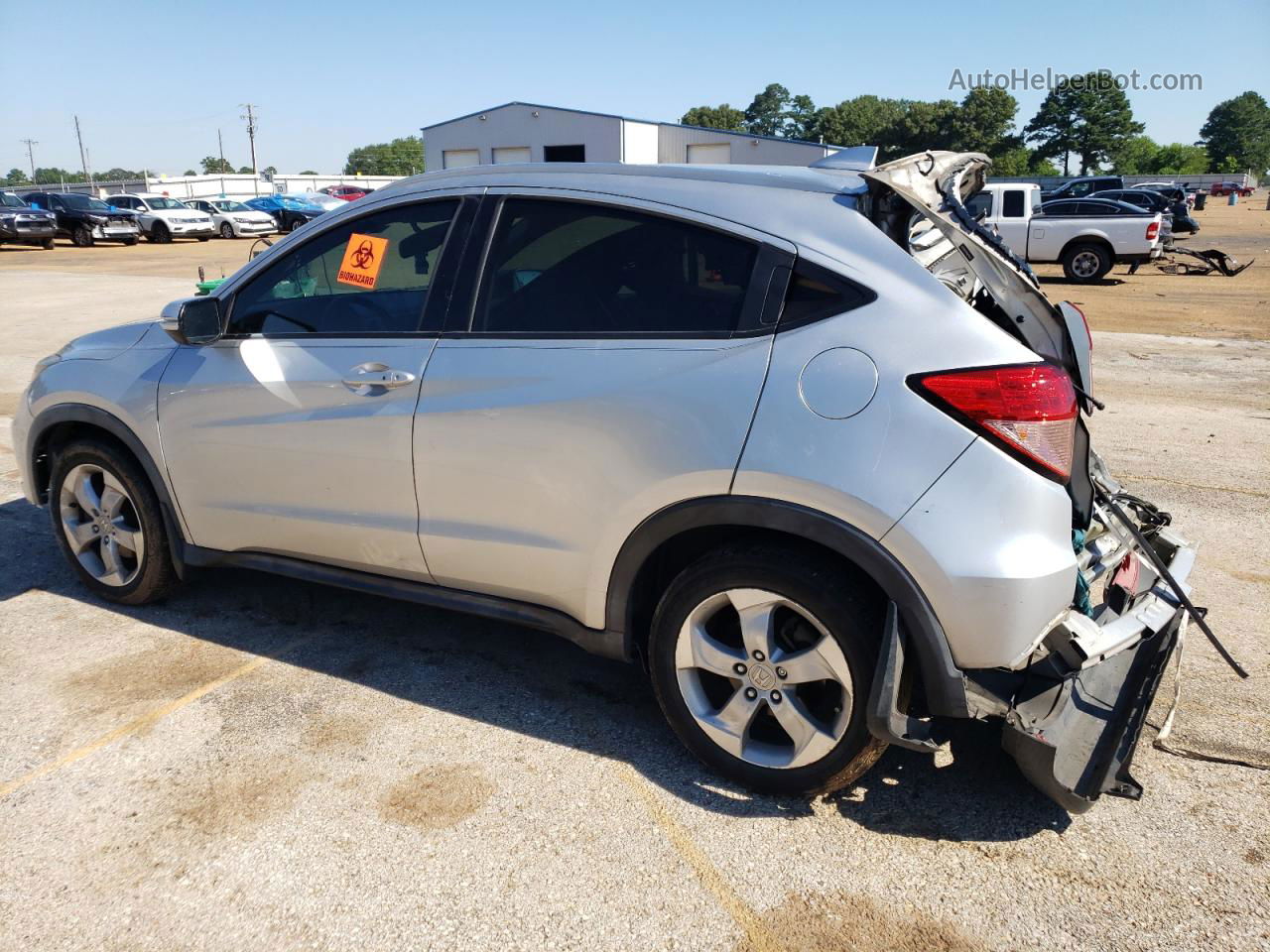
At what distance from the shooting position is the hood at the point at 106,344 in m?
3.99

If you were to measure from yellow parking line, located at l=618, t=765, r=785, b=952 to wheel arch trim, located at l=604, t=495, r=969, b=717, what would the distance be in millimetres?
732

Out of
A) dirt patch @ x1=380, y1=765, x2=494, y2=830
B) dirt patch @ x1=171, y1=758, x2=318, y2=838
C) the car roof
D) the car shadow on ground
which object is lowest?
the car shadow on ground

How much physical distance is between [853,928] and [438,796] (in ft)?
4.18

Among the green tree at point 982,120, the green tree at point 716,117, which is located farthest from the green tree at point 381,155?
the green tree at point 982,120

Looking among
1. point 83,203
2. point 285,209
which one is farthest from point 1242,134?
point 83,203

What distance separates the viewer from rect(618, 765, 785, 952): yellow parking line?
7.72 ft

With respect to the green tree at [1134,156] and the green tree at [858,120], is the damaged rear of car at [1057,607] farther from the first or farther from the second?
the green tree at [1134,156]

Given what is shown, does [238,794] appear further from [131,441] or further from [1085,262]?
[1085,262]

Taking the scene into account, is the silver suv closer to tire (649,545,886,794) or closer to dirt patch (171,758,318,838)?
tire (649,545,886,794)

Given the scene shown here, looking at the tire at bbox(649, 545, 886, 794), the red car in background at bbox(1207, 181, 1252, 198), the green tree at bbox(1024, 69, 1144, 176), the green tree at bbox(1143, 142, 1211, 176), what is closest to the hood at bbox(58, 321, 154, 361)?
the tire at bbox(649, 545, 886, 794)

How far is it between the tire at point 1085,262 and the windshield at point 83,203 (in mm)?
29696

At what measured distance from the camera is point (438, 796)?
2.90 m

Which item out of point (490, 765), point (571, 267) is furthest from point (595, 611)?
point (571, 267)

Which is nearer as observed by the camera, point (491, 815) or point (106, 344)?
point (491, 815)
